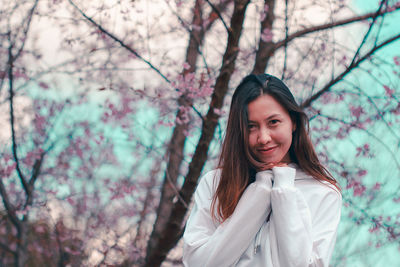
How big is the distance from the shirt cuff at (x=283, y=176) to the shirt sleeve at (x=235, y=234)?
29 mm

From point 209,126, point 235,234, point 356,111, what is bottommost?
point 235,234

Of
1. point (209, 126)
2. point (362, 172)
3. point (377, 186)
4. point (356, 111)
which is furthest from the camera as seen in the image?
point (377, 186)

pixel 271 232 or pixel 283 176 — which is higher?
pixel 283 176

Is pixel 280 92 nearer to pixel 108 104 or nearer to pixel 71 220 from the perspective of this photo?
pixel 108 104

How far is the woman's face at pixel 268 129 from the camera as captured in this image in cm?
179

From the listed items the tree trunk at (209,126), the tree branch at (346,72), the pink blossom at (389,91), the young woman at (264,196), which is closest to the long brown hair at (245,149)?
the young woman at (264,196)

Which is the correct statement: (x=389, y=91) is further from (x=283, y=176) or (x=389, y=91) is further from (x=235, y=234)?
(x=235, y=234)

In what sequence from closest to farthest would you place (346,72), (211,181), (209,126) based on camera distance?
1. (211,181)
2. (209,126)
3. (346,72)

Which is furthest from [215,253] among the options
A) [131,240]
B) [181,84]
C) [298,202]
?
[131,240]

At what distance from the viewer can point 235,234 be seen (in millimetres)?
1614

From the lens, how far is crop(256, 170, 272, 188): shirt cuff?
66.0 inches

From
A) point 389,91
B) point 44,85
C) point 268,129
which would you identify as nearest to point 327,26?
point 389,91

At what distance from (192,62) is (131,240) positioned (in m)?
2.20

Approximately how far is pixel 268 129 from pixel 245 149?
4.7 inches
